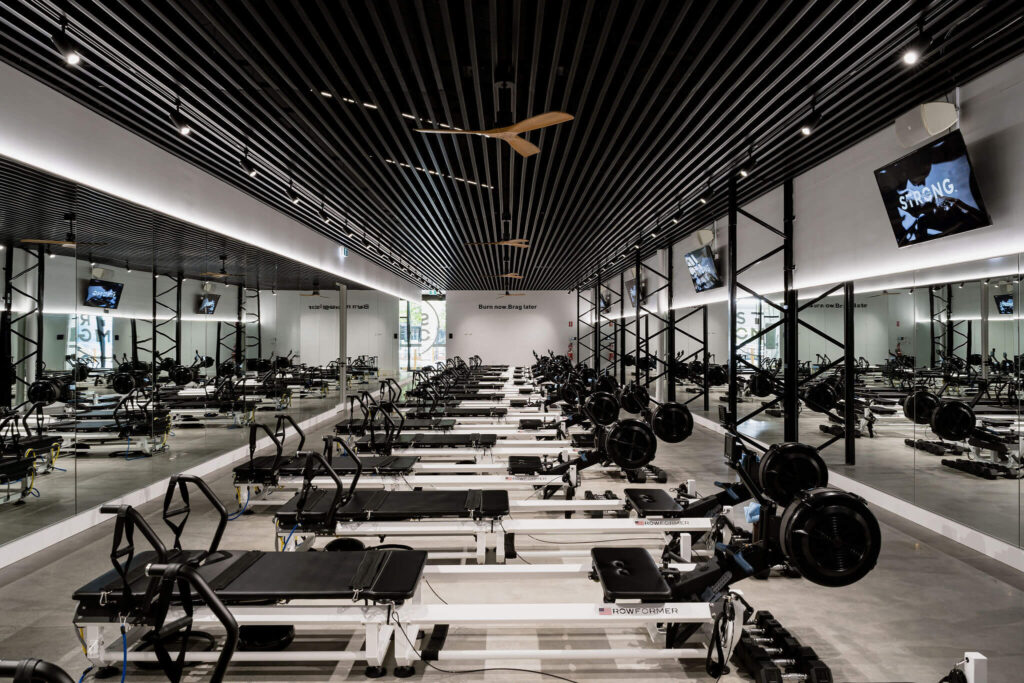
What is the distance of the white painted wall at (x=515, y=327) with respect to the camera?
2234cm

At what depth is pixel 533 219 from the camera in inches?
381

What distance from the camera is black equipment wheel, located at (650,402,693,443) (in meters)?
5.82

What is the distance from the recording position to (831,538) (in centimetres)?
256

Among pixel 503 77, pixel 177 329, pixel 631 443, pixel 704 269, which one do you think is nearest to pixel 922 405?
pixel 631 443

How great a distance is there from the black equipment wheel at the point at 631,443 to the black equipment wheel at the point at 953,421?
3.25 meters

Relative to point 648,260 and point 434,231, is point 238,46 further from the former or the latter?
point 648,260

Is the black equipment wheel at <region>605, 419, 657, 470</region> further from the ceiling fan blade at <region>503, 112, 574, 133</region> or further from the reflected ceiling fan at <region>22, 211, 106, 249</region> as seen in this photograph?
the reflected ceiling fan at <region>22, 211, 106, 249</region>

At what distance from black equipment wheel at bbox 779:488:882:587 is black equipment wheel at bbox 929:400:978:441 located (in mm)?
4030

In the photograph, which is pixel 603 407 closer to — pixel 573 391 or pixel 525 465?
pixel 525 465

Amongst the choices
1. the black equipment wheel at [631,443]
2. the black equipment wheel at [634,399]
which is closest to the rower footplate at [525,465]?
the black equipment wheel at [631,443]

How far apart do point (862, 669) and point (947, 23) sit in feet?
12.7

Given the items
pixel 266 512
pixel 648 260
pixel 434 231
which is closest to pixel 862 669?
pixel 266 512

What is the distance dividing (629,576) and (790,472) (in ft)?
4.88

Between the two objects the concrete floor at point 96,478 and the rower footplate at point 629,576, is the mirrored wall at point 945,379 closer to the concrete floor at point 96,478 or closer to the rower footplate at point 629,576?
the rower footplate at point 629,576
